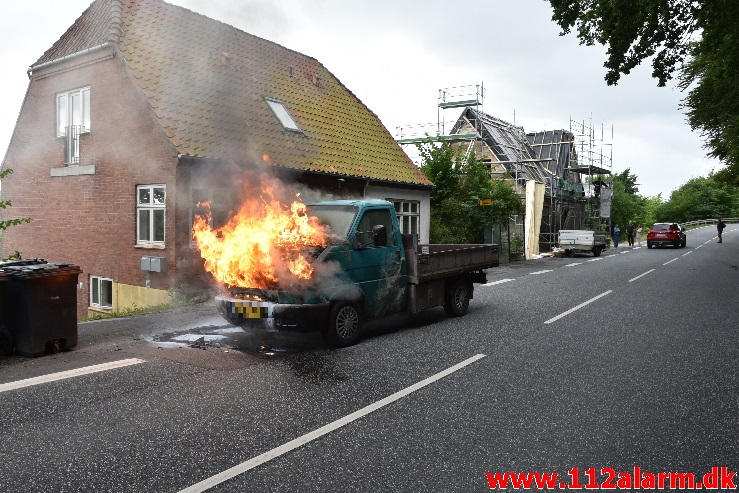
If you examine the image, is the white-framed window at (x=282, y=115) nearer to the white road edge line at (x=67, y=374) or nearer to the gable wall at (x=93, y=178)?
the gable wall at (x=93, y=178)

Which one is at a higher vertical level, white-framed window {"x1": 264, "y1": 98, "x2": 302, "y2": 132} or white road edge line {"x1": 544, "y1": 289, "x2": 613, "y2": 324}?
white-framed window {"x1": 264, "y1": 98, "x2": 302, "y2": 132}

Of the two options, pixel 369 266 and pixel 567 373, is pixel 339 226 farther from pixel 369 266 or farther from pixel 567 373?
pixel 567 373

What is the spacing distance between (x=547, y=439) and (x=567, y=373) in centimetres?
218

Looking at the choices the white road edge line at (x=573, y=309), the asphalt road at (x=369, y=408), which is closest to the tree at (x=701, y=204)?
the white road edge line at (x=573, y=309)

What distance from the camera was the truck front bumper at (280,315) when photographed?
7.19 meters

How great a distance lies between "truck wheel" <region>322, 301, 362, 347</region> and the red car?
1381 inches

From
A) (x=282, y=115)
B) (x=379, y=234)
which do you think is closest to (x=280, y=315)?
(x=379, y=234)

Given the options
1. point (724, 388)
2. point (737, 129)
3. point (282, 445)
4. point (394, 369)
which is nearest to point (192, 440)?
point (282, 445)

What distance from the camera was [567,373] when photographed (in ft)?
21.0

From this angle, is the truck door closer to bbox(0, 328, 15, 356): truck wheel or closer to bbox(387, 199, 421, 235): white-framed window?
bbox(0, 328, 15, 356): truck wheel

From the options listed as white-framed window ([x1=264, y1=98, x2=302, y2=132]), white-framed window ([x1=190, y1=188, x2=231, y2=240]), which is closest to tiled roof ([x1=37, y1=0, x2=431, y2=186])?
white-framed window ([x1=264, y1=98, x2=302, y2=132])

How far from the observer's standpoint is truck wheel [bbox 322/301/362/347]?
753 cm

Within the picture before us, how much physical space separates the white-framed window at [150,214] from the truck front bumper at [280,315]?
644 cm

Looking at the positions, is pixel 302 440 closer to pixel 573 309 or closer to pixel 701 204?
pixel 573 309
